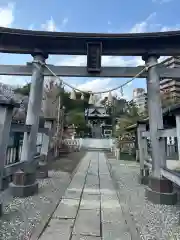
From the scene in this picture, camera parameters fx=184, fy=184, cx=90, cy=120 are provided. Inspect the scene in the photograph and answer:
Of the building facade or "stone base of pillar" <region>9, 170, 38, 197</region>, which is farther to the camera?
the building facade

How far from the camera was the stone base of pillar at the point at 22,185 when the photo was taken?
11.6 ft

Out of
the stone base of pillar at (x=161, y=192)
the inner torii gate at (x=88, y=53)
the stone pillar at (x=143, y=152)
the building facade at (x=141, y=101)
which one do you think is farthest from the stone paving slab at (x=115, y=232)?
the building facade at (x=141, y=101)

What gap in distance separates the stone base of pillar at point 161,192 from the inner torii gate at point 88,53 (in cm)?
67

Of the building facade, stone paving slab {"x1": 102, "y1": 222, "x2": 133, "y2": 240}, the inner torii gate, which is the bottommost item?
stone paving slab {"x1": 102, "y1": 222, "x2": 133, "y2": 240}

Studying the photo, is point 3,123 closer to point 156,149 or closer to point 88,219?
point 88,219

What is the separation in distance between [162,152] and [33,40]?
3.63m

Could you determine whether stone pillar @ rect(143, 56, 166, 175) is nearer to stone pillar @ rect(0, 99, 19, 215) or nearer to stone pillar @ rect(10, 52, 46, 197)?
stone pillar @ rect(10, 52, 46, 197)

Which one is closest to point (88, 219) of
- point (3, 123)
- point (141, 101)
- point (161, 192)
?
point (161, 192)

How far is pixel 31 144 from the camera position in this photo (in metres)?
3.97

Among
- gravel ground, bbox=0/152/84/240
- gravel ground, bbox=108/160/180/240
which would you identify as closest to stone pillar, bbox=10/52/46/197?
gravel ground, bbox=0/152/84/240

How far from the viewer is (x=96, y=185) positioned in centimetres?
474

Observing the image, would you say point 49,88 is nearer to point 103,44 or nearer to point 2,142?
point 103,44

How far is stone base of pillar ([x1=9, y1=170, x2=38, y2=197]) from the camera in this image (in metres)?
3.54

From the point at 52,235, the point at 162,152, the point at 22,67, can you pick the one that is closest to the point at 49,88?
A: the point at 22,67
